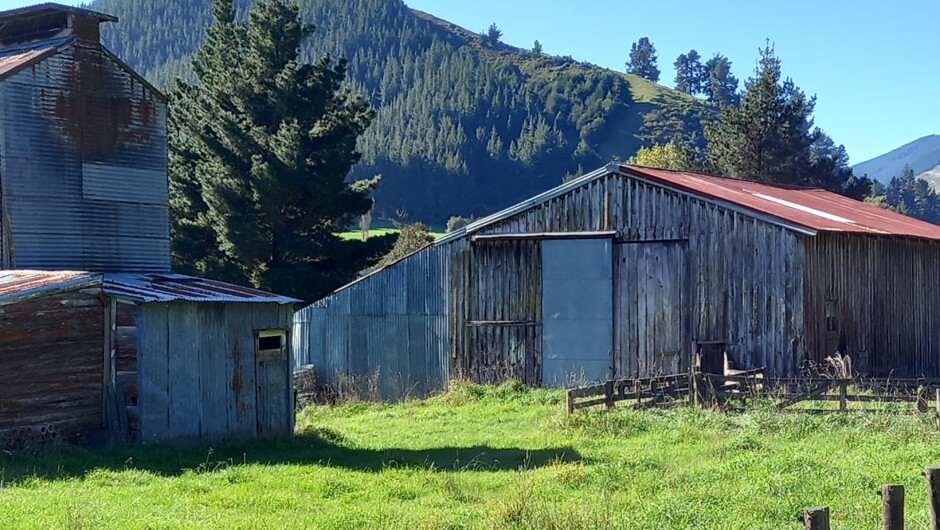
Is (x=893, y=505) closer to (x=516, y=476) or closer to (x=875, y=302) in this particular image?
(x=516, y=476)

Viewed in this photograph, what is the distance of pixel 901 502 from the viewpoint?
7836mm

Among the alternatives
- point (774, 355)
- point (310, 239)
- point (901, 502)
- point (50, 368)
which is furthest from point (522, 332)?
point (901, 502)

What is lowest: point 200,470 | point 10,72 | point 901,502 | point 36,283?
point 200,470

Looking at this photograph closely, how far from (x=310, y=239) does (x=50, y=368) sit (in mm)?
20350

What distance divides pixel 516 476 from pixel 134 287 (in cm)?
788

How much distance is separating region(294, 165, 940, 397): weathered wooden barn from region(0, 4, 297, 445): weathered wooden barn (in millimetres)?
7747

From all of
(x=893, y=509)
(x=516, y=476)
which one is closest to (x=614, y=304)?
(x=516, y=476)

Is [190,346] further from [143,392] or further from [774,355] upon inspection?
[774,355]

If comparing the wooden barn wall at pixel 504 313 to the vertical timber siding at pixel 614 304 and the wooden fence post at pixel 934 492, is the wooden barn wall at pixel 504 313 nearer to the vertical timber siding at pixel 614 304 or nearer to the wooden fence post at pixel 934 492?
the vertical timber siding at pixel 614 304

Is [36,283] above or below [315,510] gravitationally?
above

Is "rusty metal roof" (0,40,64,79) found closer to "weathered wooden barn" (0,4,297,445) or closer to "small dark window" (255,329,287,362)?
"weathered wooden barn" (0,4,297,445)

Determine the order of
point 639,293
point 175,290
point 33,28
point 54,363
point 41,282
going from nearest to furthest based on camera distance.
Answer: point 54,363 → point 41,282 → point 175,290 → point 33,28 → point 639,293

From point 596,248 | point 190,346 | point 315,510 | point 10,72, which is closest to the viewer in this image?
point 315,510

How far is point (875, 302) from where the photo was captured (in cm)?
2683
